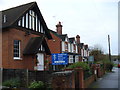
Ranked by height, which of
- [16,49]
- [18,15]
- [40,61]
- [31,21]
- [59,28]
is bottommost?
[40,61]

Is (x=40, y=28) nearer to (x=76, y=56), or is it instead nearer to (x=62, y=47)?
(x=62, y=47)

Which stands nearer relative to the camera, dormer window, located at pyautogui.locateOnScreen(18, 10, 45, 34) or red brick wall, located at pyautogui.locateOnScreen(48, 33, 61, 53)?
dormer window, located at pyautogui.locateOnScreen(18, 10, 45, 34)

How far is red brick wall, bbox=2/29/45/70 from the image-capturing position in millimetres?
16203

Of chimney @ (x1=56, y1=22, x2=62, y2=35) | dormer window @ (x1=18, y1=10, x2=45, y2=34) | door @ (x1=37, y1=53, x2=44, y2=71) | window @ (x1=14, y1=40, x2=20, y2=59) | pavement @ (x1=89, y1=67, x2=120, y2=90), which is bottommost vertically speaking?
pavement @ (x1=89, y1=67, x2=120, y2=90)

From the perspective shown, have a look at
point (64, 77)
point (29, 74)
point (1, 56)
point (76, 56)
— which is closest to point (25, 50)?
point (1, 56)

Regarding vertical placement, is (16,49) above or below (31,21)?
below

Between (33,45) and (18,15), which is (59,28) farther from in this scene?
(18,15)

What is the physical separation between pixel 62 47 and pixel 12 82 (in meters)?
23.8

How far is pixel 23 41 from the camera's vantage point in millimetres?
17875

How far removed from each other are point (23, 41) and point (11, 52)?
205 cm

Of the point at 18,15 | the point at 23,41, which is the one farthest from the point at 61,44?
the point at 18,15

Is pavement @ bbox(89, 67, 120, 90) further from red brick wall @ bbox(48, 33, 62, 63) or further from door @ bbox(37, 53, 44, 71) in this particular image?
red brick wall @ bbox(48, 33, 62, 63)

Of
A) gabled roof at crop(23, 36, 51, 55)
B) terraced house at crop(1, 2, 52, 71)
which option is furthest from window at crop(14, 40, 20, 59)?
gabled roof at crop(23, 36, 51, 55)

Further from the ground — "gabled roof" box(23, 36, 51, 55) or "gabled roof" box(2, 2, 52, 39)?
"gabled roof" box(2, 2, 52, 39)
